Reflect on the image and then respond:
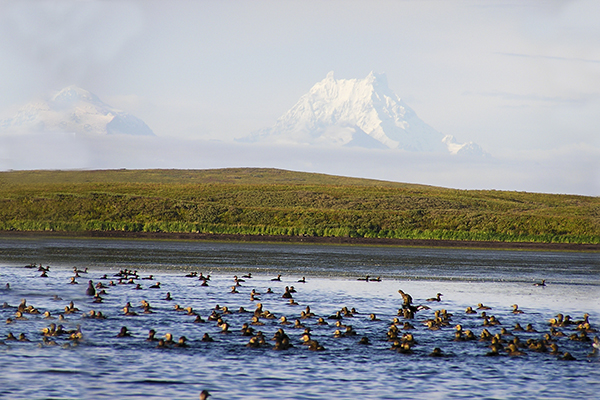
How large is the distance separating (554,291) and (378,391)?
1152 inches

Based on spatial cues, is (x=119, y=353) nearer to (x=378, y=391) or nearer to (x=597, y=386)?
(x=378, y=391)

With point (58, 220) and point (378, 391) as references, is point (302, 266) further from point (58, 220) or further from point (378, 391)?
point (58, 220)

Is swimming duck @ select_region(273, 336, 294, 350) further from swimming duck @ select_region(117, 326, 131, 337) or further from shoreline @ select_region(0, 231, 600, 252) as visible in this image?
shoreline @ select_region(0, 231, 600, 252)

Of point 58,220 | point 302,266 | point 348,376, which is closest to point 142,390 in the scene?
point 348,376

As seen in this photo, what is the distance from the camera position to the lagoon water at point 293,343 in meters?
19.0

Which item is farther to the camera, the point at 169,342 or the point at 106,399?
the point at 169,342

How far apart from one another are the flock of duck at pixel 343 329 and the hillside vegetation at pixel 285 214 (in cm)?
5535

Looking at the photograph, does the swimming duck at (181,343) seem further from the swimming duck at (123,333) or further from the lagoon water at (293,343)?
the swimming duck at (123,333)

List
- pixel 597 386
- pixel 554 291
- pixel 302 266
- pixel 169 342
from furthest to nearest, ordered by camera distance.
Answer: pixel 302 266, pixel 554 291, pixel 169 342, pixel 597 386

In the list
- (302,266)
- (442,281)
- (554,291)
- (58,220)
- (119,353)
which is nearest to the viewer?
(119,353)

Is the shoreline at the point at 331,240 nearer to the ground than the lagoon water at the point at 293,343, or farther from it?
farther from it

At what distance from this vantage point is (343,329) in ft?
90.7

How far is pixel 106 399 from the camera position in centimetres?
1720

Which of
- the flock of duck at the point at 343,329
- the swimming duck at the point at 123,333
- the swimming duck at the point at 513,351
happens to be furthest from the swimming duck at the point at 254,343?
the swimming duck at the point at 513,351
